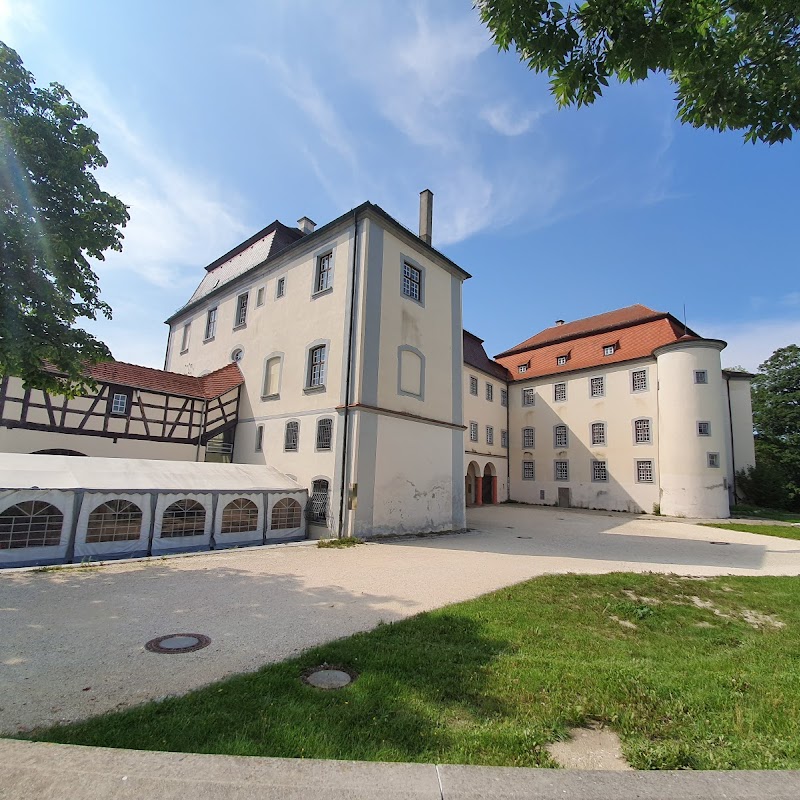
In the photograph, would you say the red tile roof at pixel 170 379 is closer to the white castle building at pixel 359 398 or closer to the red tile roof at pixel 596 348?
the white castle building at pixel 359 398

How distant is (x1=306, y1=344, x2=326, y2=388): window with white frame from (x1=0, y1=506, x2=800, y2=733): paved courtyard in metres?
6.12

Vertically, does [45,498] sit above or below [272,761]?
above

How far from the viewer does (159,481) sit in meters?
11.9

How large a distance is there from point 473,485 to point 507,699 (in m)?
28.5

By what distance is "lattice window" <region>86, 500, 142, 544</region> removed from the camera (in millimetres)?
10336

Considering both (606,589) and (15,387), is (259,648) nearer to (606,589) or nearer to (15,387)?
(606,589)

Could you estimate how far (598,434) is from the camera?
30.3 metres

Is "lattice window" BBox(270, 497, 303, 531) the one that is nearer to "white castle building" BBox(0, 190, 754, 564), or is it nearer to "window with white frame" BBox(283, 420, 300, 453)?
"white castle building" BBox(0, 190, 754, 564)

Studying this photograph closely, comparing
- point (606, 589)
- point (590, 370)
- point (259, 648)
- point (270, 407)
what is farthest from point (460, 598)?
point (590, 370)

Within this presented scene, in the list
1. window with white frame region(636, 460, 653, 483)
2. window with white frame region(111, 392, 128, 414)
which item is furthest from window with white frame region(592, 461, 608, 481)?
window with white frame region(111, 392, 128, 414)

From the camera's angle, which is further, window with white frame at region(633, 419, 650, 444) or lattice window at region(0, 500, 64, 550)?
window with white frame at region(633, 419, 650, 444)

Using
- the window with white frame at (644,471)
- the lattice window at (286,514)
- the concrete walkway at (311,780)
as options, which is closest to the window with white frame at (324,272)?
the lattice window at (286,514)

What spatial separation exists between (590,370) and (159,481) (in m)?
27.5

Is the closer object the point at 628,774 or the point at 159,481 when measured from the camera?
the point at 628,774
